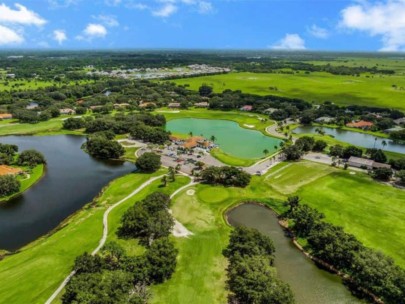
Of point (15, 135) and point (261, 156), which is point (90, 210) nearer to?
point (261, 156)

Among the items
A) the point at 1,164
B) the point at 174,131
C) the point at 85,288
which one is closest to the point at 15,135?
the point at 1,164

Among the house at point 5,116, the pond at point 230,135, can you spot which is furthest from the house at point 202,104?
the house at point 5,116

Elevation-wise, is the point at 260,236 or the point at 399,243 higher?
the point at 260,236

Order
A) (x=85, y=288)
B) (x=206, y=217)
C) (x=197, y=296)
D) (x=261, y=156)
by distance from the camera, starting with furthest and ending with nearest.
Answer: (x=261, y=156)
(x=206, y=217)
(x=197, y=296)
(x=85, y=288)

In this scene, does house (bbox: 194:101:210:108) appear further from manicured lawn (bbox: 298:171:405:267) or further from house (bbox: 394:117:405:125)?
manicured lawn (bbox: 298:171:405:267)

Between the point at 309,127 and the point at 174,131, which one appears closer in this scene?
the point at 174,131
